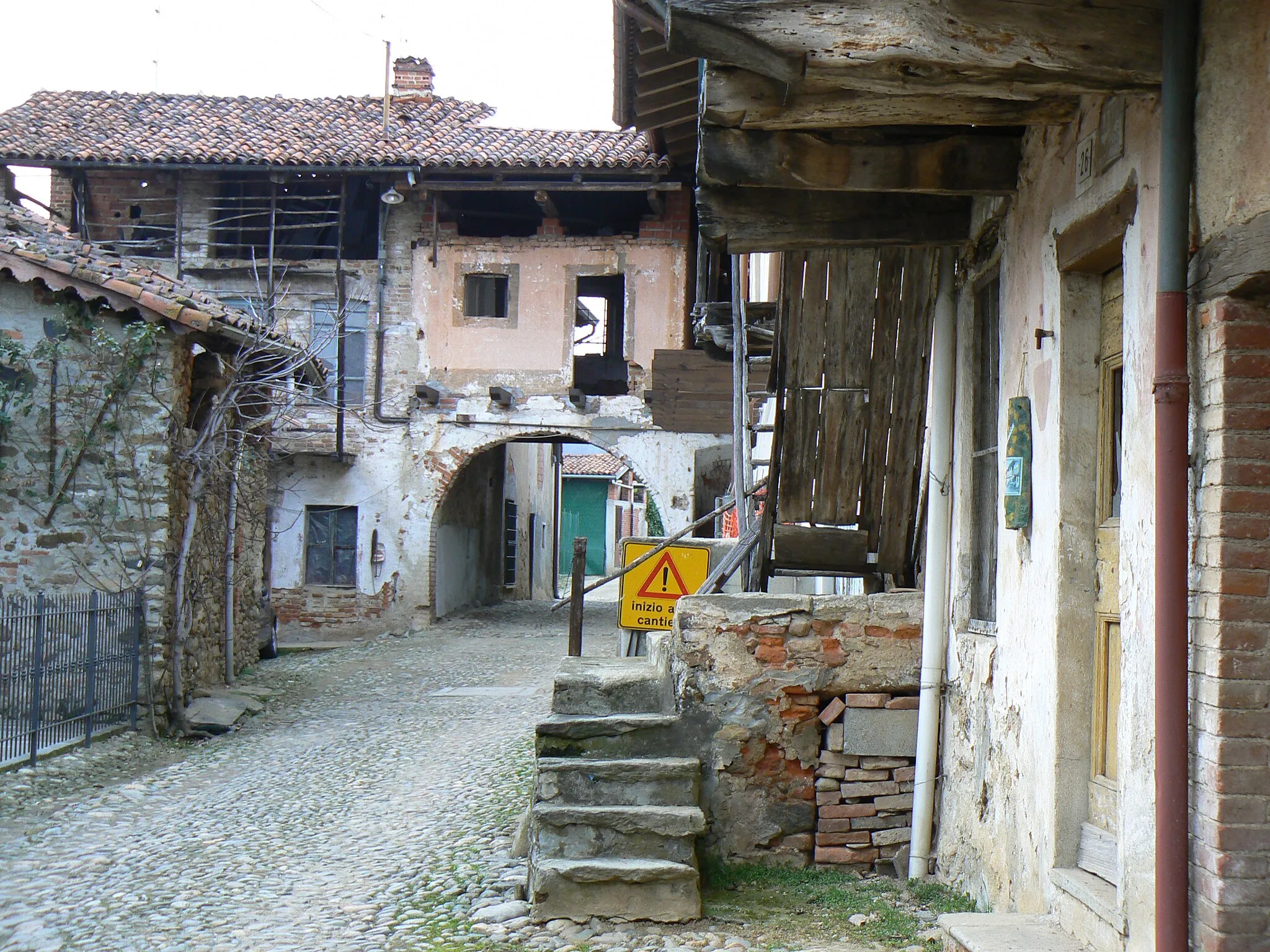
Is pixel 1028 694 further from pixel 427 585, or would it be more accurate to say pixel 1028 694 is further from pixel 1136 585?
pixel 427 585

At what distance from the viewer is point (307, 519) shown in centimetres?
1891

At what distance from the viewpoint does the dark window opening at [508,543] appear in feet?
82.2

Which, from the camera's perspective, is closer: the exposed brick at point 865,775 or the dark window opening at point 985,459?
the dark window opening at point 985,459

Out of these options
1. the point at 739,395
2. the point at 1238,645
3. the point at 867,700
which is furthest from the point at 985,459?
the point at 739,395

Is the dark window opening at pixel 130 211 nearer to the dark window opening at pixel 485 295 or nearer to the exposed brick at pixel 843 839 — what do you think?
the dark window opening at pixel 485 295

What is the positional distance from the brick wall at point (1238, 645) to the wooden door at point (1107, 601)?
→ 0.81m

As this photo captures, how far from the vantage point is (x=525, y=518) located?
27.5 meters

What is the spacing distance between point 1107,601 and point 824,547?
2.49 m

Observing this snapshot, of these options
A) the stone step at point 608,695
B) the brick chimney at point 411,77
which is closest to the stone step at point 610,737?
the stone step at point 608,695

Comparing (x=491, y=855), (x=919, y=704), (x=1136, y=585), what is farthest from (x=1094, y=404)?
(x=491, y=855)

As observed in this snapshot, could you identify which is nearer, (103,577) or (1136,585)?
(1136,585)

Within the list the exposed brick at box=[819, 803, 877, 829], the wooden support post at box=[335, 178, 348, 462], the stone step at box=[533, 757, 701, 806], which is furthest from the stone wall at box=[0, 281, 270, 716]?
the wooden support post at box=[335, 178, 348, 462]

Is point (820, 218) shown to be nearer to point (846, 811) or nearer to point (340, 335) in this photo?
point (846, 811)

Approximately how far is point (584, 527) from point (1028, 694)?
37.1 meters
